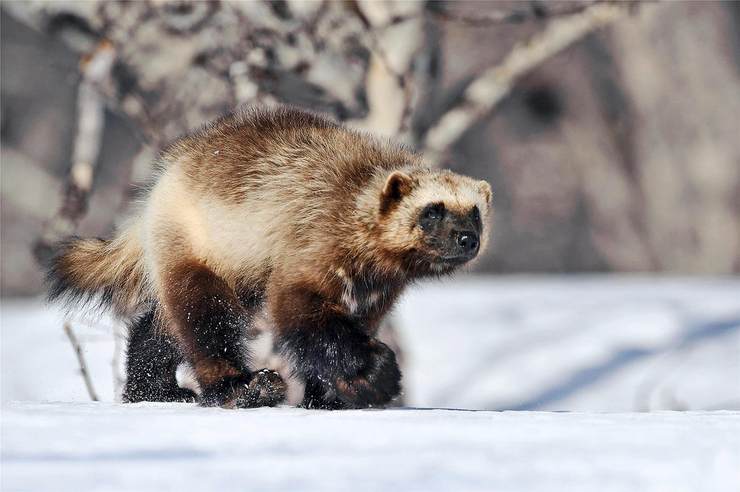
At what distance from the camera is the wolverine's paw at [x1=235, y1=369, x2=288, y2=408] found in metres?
3.29

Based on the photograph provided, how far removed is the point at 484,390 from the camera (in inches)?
283

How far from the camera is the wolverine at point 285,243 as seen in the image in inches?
131

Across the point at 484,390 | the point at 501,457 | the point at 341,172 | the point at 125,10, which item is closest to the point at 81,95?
the point at 125,10

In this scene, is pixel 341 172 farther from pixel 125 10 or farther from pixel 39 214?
pixel 39 214

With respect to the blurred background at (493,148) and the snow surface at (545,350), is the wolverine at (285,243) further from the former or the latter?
the snow surface at (545,350)

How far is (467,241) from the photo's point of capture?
3420 millimetres

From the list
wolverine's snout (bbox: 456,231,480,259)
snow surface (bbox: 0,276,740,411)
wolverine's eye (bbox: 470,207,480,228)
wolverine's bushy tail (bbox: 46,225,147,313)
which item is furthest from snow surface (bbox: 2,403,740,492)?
snow surface (bbox: 0,276,740,411)

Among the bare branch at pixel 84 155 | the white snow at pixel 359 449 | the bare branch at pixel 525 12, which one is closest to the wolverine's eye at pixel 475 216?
the white snow at pixel 359 449

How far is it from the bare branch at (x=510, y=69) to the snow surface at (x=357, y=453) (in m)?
3.78

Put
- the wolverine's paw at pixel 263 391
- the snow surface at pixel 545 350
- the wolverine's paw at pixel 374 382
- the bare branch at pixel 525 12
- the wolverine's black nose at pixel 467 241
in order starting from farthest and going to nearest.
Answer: the snow surface at pixel 545 350 < the bare branch at pixel 525 12 < the wolverine's black nose at pixel 467 241 < the wolverine's paw at pixel 263 391 < the wolverine's paw at pixel 374 382

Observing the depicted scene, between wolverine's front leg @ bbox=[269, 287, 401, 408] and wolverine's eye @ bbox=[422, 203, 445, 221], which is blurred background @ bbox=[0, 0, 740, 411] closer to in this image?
wolverine's eye @ bbox=[422, 203, 445, 221]

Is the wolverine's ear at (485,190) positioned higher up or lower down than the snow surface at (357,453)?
higher up

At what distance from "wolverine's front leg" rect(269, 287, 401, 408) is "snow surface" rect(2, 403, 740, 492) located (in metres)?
0.45

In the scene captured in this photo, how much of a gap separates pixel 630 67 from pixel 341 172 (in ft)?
31.8
